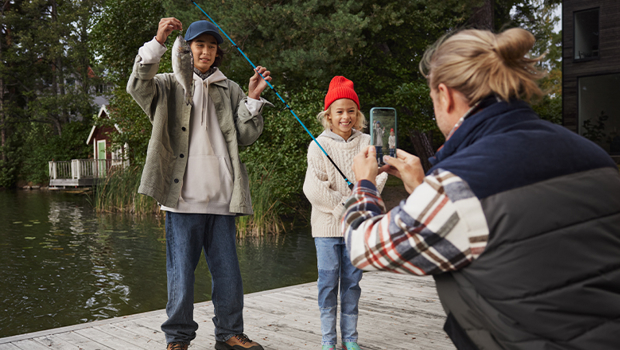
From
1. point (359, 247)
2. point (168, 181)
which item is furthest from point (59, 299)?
point (359, 247)

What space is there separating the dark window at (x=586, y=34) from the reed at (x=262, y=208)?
6.26 m

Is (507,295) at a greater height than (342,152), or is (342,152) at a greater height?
(342,152)

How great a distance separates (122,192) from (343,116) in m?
11.4

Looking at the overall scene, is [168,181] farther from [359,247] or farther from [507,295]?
[507,295]

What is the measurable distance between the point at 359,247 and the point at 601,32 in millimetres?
10752

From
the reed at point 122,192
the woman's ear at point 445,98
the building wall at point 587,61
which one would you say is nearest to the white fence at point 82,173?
the reed at point 122,192

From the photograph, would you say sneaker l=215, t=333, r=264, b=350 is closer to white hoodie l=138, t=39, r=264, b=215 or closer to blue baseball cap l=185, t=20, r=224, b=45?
white hoodie l=138, t=39, r=264, b=215

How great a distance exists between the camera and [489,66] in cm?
138

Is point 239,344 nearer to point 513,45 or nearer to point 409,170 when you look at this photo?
point 409,170

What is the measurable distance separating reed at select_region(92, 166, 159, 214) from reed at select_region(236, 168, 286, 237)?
12.2 ft

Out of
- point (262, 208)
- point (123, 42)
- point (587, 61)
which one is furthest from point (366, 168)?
point (123, 42)

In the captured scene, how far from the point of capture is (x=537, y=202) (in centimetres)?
122

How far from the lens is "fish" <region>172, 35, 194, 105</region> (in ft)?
9.27

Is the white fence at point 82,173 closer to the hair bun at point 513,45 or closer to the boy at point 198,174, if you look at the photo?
the boy at point 198,174
